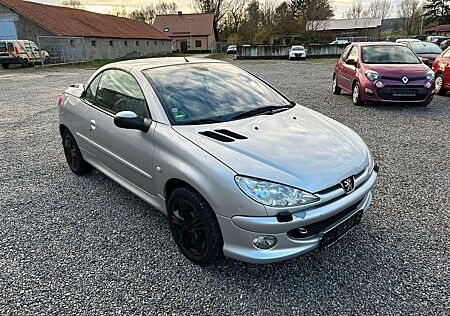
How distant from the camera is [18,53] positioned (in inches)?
890

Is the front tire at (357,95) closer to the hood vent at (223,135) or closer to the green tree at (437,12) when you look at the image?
the hood vent at (223,135)

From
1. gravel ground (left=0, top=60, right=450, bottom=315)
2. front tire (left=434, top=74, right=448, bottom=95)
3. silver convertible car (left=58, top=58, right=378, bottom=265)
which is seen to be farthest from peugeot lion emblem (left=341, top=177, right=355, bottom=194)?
front tire (left=434, top=74, right=448, bottom=95)

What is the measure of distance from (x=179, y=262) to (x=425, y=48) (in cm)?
1499

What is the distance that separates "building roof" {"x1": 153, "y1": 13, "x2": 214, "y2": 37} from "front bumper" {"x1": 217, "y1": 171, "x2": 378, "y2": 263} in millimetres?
57905

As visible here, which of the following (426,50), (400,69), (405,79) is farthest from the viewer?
(426,50)

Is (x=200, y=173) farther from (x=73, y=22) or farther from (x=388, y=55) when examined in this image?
(x=73, y=22)

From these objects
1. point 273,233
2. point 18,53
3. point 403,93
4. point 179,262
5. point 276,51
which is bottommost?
point 179,262

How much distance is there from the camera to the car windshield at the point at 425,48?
1336cm

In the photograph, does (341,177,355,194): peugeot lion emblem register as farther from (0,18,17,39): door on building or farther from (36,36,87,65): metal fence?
(0,18,17,39): door on building

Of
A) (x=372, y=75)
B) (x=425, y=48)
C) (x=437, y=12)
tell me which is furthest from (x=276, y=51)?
(x=437, y=12)

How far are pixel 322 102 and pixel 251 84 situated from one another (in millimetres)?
6089

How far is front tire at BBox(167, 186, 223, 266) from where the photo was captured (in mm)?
2363

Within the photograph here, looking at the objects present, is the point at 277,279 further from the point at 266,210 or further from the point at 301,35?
the point at 301,35

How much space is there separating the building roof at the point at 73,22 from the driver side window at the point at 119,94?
93.3ft
